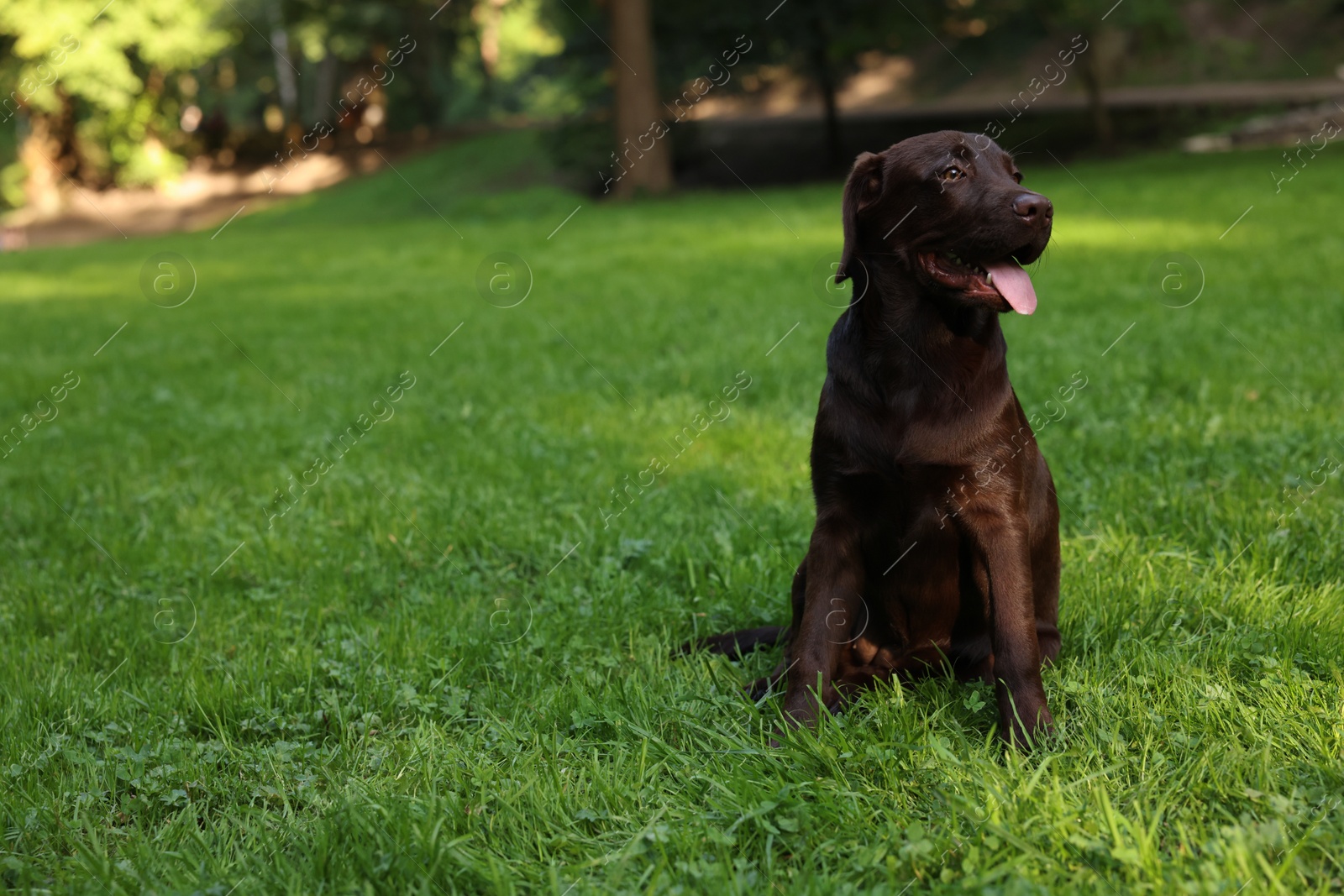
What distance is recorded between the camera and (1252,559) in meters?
3.36

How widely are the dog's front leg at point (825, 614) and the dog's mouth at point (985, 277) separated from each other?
2.17 ft

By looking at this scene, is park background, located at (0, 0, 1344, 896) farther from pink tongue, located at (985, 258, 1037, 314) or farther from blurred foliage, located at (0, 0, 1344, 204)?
blurred foliage, located at (0, 0, 1344, 204)

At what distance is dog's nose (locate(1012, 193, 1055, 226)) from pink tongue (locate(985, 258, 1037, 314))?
13 cm

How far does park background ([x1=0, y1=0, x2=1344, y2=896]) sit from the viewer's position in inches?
87.0

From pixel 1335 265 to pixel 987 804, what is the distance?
26.5 ft

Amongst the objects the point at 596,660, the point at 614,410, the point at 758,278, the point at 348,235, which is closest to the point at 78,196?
the point at 348,235

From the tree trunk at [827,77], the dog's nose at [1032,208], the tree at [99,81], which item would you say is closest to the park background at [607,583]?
the dog's nose at [1032,208]

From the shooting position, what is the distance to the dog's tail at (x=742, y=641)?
3191 mm

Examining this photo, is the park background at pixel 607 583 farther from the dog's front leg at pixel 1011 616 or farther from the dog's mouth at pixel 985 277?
the dog's mouth at pixel 985 277

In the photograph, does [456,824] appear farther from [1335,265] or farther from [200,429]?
[1335,265]

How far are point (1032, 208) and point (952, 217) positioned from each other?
0.64 ft

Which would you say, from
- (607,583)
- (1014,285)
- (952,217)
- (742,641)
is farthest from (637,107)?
(1014,285)

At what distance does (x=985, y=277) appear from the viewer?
2.59m

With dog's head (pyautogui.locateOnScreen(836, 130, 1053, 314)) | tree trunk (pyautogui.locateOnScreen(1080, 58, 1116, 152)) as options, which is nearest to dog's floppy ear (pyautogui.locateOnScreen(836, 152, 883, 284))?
dog's head (pyautogui.locateOnScreen(836, 130, 1053, 314))
